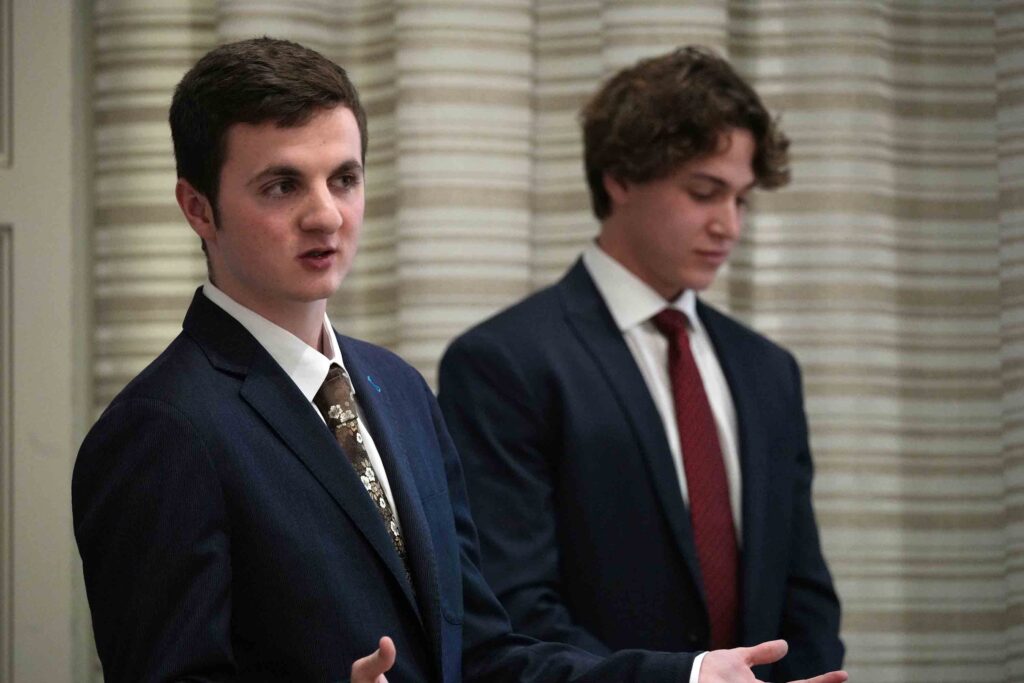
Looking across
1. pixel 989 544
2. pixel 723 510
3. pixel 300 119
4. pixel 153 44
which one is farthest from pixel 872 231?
pixel 300 119

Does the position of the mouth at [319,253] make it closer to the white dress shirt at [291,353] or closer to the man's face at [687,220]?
the white dress shirt at [291,353]

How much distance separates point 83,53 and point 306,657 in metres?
1.56

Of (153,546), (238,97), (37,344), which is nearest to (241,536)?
(153,546)

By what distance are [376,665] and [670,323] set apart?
1.03 metres

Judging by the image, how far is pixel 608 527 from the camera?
6.12 feet

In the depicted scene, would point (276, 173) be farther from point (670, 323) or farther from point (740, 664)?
point (670, 323)

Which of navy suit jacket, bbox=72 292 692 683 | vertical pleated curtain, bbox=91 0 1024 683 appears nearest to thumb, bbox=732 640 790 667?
navy suit jacket, bbox=72 292 692 683

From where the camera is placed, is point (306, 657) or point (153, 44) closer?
point (306, 657)

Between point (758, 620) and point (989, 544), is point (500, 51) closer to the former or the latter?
point (758, 620)

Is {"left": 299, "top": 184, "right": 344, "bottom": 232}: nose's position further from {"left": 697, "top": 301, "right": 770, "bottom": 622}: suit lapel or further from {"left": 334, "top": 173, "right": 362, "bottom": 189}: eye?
{"left": 697, "top": 301, "right": 770, "bottom": 622}: suit lapel

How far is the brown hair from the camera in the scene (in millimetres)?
1229

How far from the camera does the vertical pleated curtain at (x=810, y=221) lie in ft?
7.69

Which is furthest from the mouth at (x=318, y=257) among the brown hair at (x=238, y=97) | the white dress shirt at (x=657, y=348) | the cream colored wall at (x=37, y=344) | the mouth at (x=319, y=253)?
the cream colored wall at (x=37, y=344)

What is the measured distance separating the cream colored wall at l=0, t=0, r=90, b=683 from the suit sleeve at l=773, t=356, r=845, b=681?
46.8 inches
